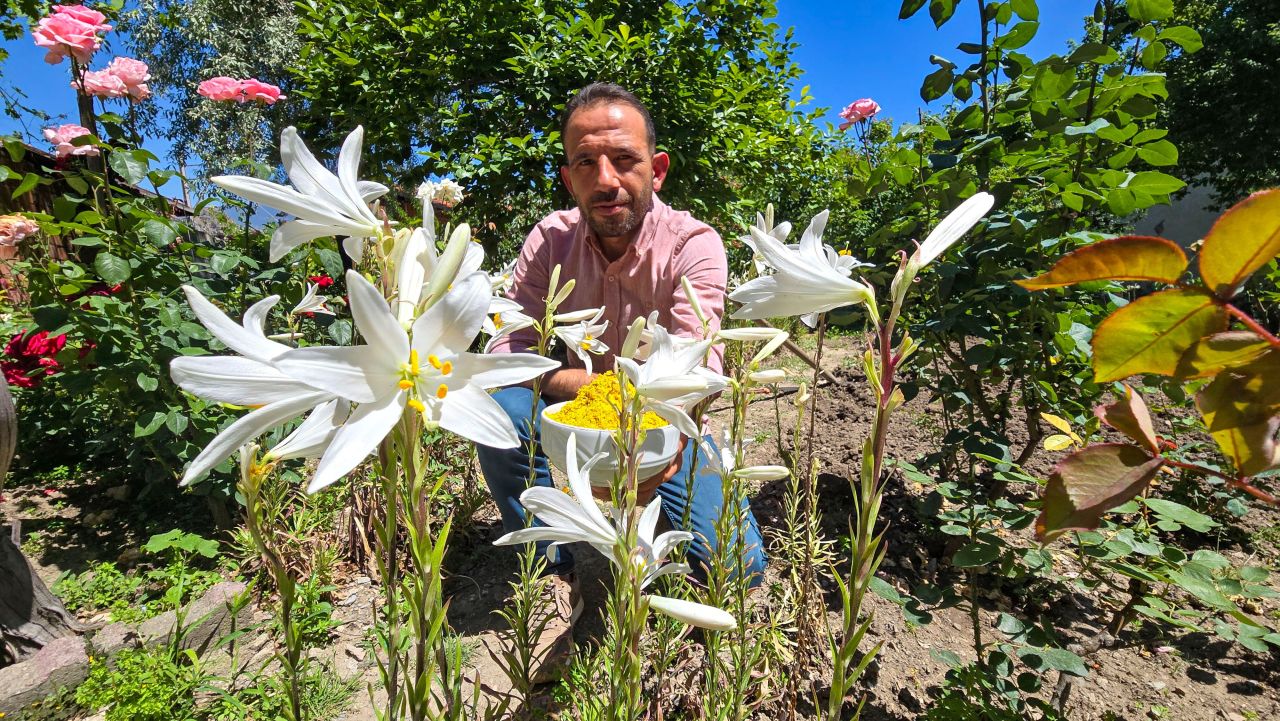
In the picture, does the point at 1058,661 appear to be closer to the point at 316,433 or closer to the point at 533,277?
the point at 316,433

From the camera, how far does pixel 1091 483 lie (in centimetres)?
44

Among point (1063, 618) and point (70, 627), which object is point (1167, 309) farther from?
point (70, 627)

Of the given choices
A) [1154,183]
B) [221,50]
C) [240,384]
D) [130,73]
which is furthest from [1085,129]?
[221,50]

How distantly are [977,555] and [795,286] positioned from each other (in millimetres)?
1083

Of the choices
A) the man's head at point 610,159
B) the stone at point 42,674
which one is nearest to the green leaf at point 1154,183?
the man's head at point 610,159

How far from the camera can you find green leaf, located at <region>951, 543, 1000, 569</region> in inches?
55.0

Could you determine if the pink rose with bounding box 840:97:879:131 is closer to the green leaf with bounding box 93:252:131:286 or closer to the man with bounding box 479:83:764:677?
the man with bounding box 479:83:764:677

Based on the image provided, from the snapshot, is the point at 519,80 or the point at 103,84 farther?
the point at 519,80

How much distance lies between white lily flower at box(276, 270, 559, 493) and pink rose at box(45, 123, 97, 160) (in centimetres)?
264

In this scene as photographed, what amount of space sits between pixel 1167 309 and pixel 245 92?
11.5 feet

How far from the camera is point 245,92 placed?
2801 millimetres

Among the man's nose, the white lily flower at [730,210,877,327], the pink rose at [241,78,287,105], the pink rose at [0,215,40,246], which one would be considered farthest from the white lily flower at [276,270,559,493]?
the pink rose at [0,215,40,246]

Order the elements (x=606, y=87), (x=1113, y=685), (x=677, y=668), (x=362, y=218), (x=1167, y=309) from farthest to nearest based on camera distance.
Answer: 1. (x=606, y=87)
2. (x=1113, y=685)
3. (x=677, y=668)
4. (x=362, y=218)
5. (x=1167, y=309)

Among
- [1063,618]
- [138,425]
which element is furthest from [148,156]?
[1063,618]
